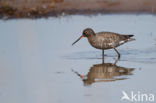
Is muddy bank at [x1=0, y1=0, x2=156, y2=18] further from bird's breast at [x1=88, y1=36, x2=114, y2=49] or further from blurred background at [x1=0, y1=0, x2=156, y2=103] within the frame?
bird's breast at [x1=88, y1=36, x2=114, y2=49]

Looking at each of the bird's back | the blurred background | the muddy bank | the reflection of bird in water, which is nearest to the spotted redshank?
the bird's back

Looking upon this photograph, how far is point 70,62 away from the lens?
35.8 ft

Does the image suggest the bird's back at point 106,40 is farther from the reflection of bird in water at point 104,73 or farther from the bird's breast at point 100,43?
the reflection of bird in water at point 104,73

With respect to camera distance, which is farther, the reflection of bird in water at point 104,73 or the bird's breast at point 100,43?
the bird's breast at point 100,43

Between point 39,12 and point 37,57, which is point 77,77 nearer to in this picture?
point 37,57

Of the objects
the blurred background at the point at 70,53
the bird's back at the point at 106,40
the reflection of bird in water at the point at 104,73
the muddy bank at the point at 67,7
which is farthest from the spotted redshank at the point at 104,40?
the muddy bank at the point at 67,7

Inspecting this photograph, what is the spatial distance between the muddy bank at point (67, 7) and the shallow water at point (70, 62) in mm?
447

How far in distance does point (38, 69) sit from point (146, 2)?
6.91m

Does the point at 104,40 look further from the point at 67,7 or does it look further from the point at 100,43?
the point at 67,7

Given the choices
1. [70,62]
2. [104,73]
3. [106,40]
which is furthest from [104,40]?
[104,73]

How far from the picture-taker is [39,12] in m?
16.0

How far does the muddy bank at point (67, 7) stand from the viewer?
15828 mm

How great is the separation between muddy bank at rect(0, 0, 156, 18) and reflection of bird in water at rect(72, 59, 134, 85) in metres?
5.64

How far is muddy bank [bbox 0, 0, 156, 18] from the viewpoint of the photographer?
1583cm
